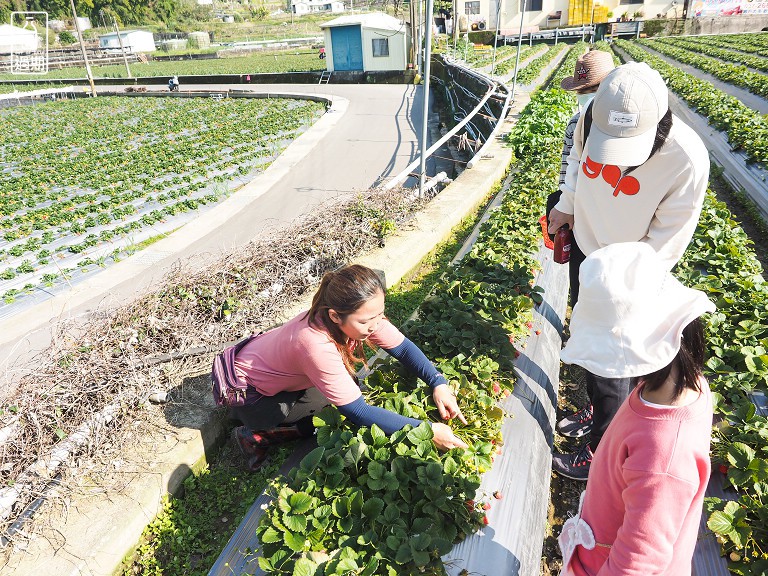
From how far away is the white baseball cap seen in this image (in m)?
1.98

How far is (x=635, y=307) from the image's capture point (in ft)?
4.08

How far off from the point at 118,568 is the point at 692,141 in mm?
3339

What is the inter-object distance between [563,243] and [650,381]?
170 centimetres

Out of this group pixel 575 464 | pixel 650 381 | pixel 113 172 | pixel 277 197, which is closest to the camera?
pixel 650 381

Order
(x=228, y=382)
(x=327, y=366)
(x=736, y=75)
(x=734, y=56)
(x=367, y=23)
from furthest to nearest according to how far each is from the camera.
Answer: (x=367, y=23) < (x=734, y=56) < (x=736, y=75) < (x=228, y=382) < (x=327, y=366)

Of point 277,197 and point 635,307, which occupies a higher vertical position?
point 635,307

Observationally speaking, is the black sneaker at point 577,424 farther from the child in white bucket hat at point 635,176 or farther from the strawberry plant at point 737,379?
the strawberry plant at point 737,379

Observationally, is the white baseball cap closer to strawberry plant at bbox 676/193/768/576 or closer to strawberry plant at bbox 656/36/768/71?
strawberry plant at bbox 676/193/768/576

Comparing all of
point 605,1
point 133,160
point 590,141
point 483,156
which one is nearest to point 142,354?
point 590,141

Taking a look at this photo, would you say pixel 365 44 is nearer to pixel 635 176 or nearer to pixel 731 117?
pixel 731 117

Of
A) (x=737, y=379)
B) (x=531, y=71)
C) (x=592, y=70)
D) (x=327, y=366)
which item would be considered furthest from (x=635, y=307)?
(x=531, y=71)

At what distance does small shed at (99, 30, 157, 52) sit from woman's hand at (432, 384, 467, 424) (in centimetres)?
6513

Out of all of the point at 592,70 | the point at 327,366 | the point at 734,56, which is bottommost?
the point at 327,366

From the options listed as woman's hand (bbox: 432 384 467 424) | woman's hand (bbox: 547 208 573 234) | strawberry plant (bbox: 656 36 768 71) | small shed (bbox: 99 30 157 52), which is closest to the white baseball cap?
→ woman's hand (bbox: 547 208 573 234)
